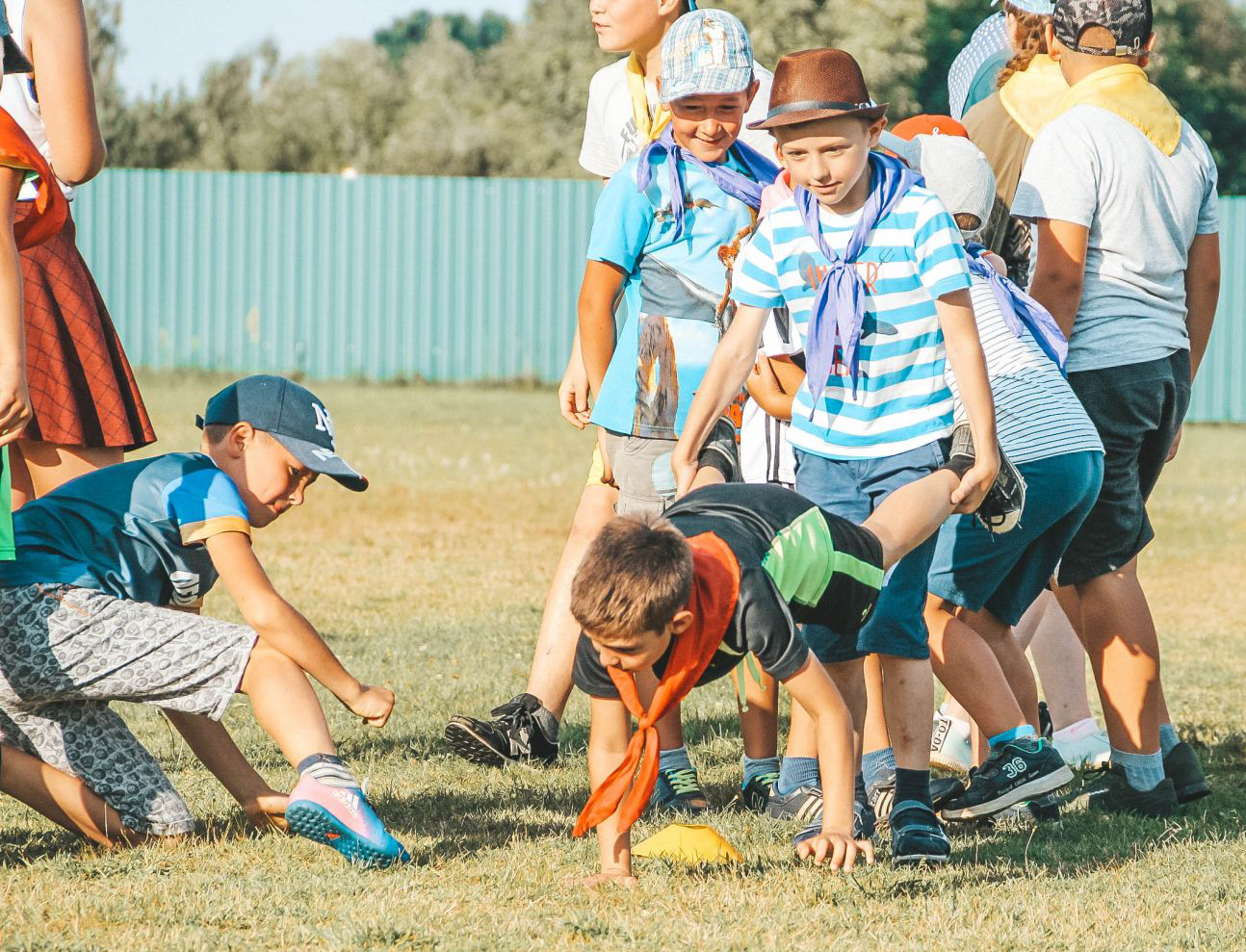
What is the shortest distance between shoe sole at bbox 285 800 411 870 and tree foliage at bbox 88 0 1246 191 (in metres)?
26.6

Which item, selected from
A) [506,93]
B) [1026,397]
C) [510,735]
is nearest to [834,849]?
[1026,397]

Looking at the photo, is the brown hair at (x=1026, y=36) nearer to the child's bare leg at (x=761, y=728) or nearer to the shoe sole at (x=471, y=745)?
the child's bare leg at (x=761, y=728)

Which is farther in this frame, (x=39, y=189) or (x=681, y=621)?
(x=39, y=189)

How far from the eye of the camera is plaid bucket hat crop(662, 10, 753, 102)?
4.45 meters

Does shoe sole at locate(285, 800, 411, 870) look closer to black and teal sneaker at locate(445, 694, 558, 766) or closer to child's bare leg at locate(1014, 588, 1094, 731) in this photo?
black and teal sneaker at locate(445, 694, 558, 766)

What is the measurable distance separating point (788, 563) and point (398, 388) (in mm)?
17994

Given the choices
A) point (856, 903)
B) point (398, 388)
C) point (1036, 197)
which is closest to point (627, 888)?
point (856, 903)

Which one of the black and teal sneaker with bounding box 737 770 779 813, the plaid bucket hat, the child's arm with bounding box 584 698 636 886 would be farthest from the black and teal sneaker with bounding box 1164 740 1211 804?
the plaid bucket hat

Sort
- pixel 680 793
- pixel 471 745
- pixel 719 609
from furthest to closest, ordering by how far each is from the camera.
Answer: pixel 471 745
pixel 680 793
pixel 719 609

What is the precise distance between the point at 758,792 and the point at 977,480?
125 centimetres

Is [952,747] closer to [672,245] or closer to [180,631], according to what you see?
[672,245]

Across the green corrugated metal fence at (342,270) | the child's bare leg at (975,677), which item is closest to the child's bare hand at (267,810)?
the child's bare leg at (975,677)

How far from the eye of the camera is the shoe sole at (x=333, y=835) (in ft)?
11.9

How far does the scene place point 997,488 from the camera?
4051 mm
